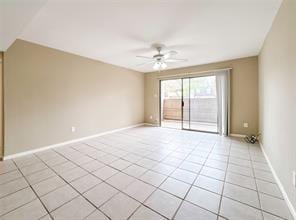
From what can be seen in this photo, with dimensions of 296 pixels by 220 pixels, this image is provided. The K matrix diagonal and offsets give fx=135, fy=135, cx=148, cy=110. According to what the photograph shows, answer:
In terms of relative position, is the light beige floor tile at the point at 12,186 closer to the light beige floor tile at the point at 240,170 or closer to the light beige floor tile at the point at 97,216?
the light beige floor tile at the point at 97,216

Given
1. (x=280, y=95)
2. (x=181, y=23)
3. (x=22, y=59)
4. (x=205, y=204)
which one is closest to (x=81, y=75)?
(x=22, y=59)

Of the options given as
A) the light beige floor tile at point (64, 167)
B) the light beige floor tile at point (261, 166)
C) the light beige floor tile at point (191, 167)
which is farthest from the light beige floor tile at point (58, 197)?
the light beige floor tile at point (261, 166)

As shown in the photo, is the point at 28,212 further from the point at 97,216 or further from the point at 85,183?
the point at 97,216

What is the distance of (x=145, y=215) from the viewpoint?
1360 mm

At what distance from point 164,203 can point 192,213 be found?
0.99 feet

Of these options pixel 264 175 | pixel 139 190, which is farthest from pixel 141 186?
pixel 264 175

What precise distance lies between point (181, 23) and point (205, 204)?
2538 millimetres

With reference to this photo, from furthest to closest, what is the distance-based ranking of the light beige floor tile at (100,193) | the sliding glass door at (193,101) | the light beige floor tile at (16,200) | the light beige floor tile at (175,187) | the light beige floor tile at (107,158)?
the sliding glass door at (193,101)
the light beige floor tile at (107,158)
the light beige floor tile at (175,187)
the light beige floor tile at (100,193)
the light beige floor tile at (16,200)

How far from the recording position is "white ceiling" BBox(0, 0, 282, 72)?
69.6 inches

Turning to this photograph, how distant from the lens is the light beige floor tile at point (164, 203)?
1.41 metres

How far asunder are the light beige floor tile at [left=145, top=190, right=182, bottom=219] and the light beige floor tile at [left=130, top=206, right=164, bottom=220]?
0.05 m

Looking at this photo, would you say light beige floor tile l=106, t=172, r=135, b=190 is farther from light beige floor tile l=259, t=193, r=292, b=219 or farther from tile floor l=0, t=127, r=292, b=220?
light beige floor tile l=259, t=193, r=292, b=219

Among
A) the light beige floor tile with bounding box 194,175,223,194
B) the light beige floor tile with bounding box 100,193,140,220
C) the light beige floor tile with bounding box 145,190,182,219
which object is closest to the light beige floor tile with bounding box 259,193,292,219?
the light beige floor tile with bounding box 194,175,223,194

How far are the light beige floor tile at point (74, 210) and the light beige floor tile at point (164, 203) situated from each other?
634 millimetres
